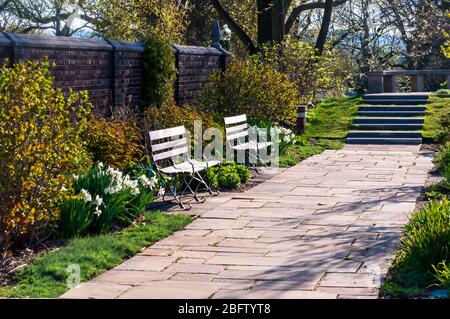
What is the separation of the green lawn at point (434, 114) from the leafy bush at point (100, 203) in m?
11.6

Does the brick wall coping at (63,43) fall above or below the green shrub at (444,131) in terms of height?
above

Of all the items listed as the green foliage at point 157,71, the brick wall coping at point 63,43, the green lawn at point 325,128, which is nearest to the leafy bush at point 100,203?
the brick wall coping at point 63,43

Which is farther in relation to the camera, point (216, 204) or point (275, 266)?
point (216, 204)

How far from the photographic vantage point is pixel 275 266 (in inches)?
293

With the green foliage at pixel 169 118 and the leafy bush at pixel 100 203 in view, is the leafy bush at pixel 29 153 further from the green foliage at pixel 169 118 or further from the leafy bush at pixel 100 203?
the green foliage at pixel 169 118

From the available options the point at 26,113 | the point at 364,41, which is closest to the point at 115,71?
the point at 26,113

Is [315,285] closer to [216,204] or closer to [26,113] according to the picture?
[26,113]

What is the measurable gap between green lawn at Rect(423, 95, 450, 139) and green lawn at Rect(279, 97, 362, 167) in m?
1.82

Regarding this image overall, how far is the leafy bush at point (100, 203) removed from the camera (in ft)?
27.6

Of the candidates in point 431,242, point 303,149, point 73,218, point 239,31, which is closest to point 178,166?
point 73,218

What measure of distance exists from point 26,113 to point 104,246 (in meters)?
1.35

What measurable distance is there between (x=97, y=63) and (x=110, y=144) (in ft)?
7.53

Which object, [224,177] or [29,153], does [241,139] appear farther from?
[29,153]

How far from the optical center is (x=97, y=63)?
1311 centimetres
